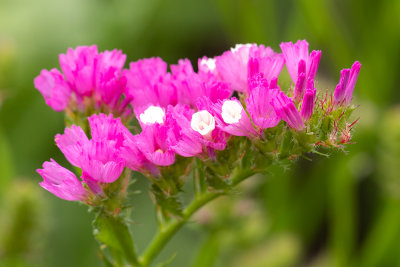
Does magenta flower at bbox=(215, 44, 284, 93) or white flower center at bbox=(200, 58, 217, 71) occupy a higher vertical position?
white flower center at bbox=(200, 58, 217, 71)

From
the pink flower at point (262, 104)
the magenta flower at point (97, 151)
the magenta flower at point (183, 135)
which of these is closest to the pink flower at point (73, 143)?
the magenta flower at point (97, 151)

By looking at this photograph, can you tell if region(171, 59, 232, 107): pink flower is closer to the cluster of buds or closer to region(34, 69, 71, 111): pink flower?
the cluster of buds

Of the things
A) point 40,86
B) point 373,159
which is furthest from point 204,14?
point 40,86

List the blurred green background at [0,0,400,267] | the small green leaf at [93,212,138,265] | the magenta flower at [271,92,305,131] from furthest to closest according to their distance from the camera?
the blurred green background at [0,0,400,267], the small green leaf at [93,212,138,265], the magenta flower at [271,92,305,131]

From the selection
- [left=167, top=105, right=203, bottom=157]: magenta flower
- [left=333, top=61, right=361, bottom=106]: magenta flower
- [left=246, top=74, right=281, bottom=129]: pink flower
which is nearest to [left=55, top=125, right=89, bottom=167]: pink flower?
[left=167, top=105, right=203, bottom=157]: magenta flower

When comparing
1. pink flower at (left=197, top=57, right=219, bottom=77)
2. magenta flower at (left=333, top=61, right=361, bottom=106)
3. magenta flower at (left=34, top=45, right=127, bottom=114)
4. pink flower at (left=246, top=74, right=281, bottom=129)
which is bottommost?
magenta flower at (left=333, top=61, right=361, bottom=106)

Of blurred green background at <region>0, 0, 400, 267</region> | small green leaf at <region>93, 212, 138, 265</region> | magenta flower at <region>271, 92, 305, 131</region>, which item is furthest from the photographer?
blurred green background at <region>0, 0, 400, 267</region>
